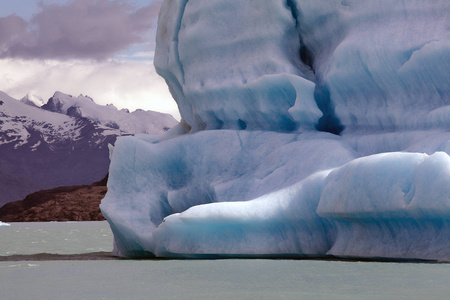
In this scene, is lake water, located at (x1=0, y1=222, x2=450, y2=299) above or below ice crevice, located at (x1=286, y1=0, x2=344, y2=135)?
below

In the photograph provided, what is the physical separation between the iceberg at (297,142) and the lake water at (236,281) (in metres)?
0.70

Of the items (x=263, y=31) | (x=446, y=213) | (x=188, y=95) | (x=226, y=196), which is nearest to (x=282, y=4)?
(x=263, y=31)

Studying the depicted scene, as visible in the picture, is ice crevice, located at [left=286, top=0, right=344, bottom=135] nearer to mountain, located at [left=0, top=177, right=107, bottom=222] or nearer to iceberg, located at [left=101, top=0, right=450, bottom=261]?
iceberg, located at [left=101, top=0, right=450, bottom=261]

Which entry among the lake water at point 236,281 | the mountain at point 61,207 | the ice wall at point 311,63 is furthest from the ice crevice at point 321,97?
the mountain at point 61,207

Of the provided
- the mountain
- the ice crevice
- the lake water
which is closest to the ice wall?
the ice crevice

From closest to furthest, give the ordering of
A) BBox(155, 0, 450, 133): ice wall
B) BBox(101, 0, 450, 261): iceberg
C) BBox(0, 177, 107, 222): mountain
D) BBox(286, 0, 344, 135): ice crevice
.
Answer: BBox(101, 0, 450, 261): iceberg
BBox(155, 0, 450, 133): ice wall
BBox(286, 0, 344, 135): ice crevice
BBox(0, 177, 107, 222): mountain

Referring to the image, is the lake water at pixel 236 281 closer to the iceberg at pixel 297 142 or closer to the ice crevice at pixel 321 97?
the iceberg at pixel 297 142

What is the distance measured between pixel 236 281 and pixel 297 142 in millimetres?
4656

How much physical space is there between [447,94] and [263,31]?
10.7 feet

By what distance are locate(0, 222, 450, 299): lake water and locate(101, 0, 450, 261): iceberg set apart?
0.70 metres

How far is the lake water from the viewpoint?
5910mm

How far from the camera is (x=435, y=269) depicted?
24.6 ft

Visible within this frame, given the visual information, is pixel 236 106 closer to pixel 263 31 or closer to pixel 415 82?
pixel 263 31

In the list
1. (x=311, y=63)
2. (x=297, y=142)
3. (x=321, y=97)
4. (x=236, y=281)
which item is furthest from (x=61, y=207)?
(x=236, y=281)
